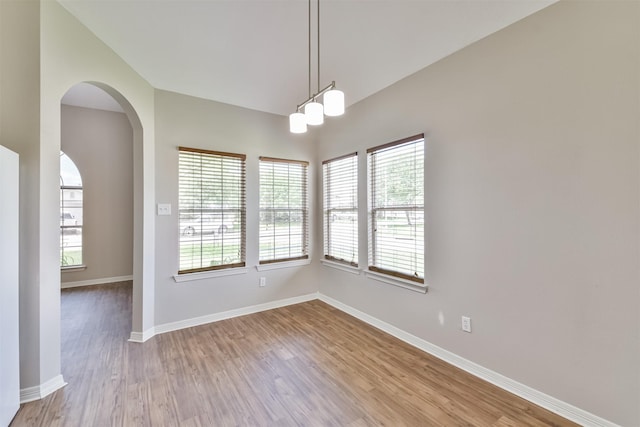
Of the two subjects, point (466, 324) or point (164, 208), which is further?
point (164, 208)

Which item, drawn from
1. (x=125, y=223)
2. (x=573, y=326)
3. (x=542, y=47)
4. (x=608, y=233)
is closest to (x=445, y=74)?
(x=542, y=47)

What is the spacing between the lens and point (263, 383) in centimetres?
222

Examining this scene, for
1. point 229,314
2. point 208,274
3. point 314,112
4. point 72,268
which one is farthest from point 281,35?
point 72,268

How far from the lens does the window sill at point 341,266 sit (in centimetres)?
358

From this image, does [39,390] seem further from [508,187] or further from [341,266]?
[508,187]

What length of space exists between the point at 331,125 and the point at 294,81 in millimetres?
1080

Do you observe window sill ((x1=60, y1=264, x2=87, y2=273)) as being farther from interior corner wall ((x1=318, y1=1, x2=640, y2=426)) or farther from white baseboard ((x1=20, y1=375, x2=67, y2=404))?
interior corner wall ((x1=318, y1=1, x2=640, y2=426))

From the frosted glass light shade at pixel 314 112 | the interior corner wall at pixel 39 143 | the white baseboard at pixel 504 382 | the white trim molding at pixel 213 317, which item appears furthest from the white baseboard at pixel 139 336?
the frosted glass light shade at pixel 314 112

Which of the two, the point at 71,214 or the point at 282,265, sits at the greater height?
the point at 71,214

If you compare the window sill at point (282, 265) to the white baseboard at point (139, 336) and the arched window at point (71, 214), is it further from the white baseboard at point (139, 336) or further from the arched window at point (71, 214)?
the arched window at point (71, 214)

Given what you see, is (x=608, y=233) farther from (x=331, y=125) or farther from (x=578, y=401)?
(x=331, y=125)

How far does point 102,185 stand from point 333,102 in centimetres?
532

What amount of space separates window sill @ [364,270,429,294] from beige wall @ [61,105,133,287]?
474 cm

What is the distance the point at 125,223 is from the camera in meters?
5.33
